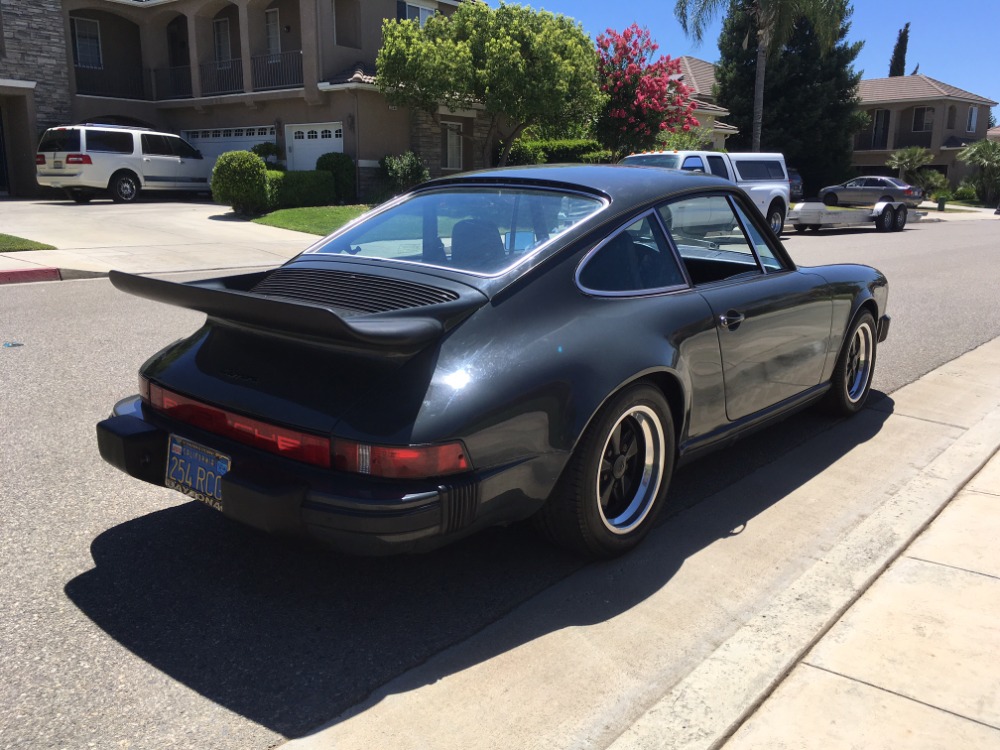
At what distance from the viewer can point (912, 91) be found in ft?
180

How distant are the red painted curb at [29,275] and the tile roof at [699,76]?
32515mm

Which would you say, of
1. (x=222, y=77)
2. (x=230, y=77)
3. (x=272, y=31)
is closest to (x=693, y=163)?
(x=272, y=31)

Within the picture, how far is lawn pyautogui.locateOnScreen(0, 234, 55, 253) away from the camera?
12.9 m

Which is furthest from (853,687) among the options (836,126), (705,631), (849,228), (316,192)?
(836,126)

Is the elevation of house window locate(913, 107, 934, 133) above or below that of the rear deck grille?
above

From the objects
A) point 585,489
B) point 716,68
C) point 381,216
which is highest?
point 716,68

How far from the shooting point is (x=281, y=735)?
2.48m

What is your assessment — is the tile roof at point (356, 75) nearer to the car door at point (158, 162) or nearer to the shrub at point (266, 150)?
the shrub at point (266, 150)

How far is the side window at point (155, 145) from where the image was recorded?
2336 cm

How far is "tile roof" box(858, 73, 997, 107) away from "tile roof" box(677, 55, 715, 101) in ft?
48.1

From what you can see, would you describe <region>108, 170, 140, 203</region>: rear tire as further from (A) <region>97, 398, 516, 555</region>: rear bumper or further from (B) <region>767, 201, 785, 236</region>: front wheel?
(A) <region>97, 398, 516, 555</region>: rear bumper

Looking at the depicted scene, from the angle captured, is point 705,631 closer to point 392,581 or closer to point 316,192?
point 392,581

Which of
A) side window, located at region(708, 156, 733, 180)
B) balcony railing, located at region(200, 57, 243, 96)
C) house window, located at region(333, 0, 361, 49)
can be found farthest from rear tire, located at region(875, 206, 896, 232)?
balcony railing, located at region(200, 57, 243, 96)

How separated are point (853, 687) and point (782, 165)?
1965 cm
